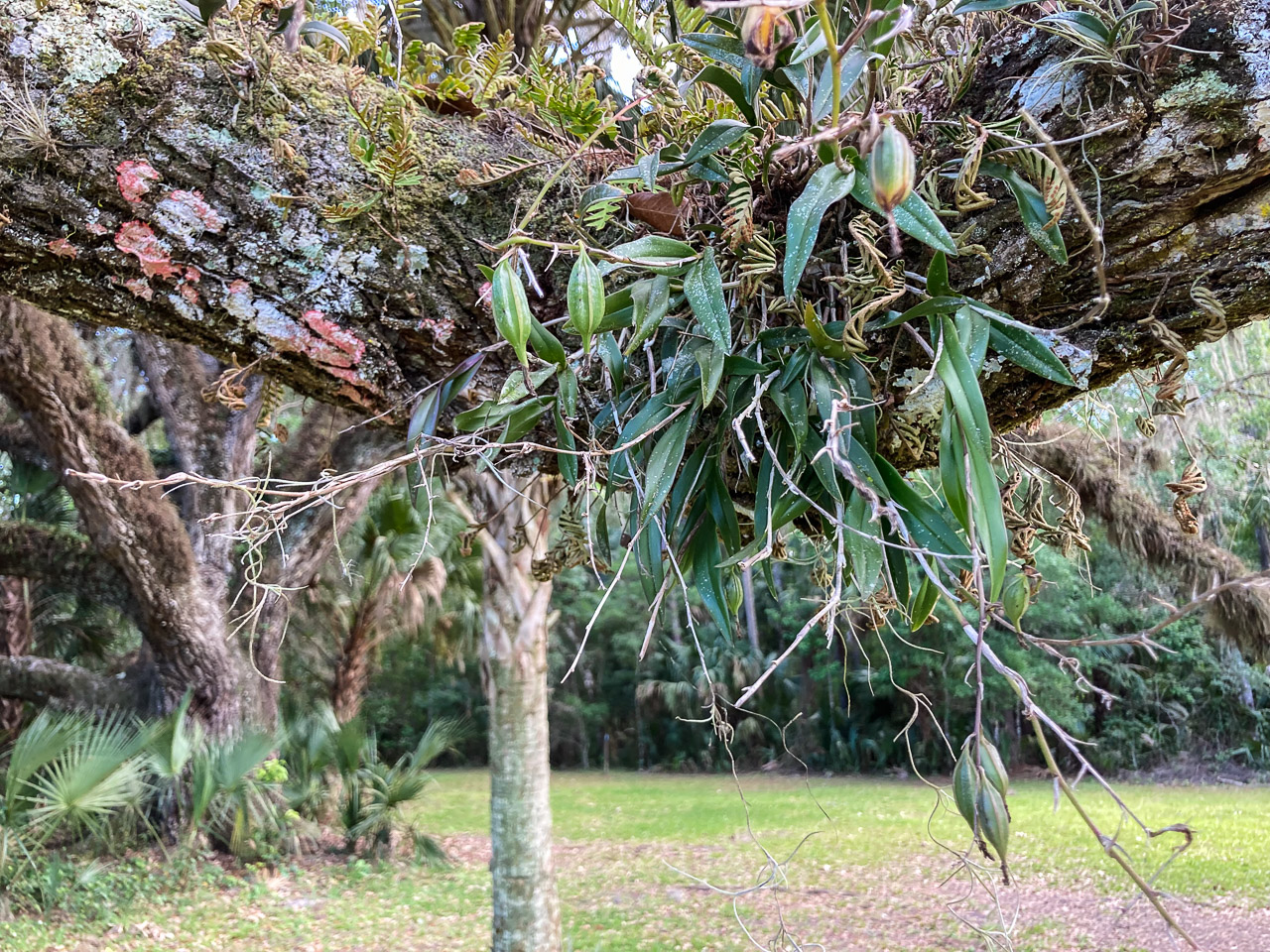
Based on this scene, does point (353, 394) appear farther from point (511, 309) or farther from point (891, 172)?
point (891, 172)

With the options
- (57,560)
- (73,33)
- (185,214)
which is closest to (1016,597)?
(185,214)

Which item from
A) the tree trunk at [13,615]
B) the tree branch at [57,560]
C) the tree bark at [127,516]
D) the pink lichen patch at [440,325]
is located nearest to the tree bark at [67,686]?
the tree bark at [127,516]

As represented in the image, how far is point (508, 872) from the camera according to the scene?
3.57m

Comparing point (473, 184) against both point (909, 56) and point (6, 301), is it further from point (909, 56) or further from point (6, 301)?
point (6, 301)

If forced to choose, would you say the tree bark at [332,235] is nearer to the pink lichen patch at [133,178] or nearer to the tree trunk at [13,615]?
the pink lichen patch at [133,178]

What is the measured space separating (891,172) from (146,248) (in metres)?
0.87

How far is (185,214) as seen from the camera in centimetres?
99

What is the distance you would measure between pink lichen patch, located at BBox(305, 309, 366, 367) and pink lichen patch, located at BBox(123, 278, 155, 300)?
0.60 feet

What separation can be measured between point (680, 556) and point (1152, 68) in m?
0.65

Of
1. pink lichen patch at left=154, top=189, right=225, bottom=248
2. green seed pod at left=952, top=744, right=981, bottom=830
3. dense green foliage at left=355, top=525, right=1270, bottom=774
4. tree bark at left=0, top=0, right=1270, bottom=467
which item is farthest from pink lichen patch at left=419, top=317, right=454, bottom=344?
dense green foliage at left=355, top=525, right=1270, bottom=774

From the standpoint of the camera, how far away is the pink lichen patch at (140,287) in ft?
3.29

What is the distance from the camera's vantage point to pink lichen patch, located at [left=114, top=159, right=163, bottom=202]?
98 centimetres

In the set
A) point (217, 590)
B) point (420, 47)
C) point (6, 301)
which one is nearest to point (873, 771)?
point (217, 590)

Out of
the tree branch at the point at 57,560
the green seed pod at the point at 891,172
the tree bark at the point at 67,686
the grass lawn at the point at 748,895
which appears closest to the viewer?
the green seed pod at the point at 891,172
